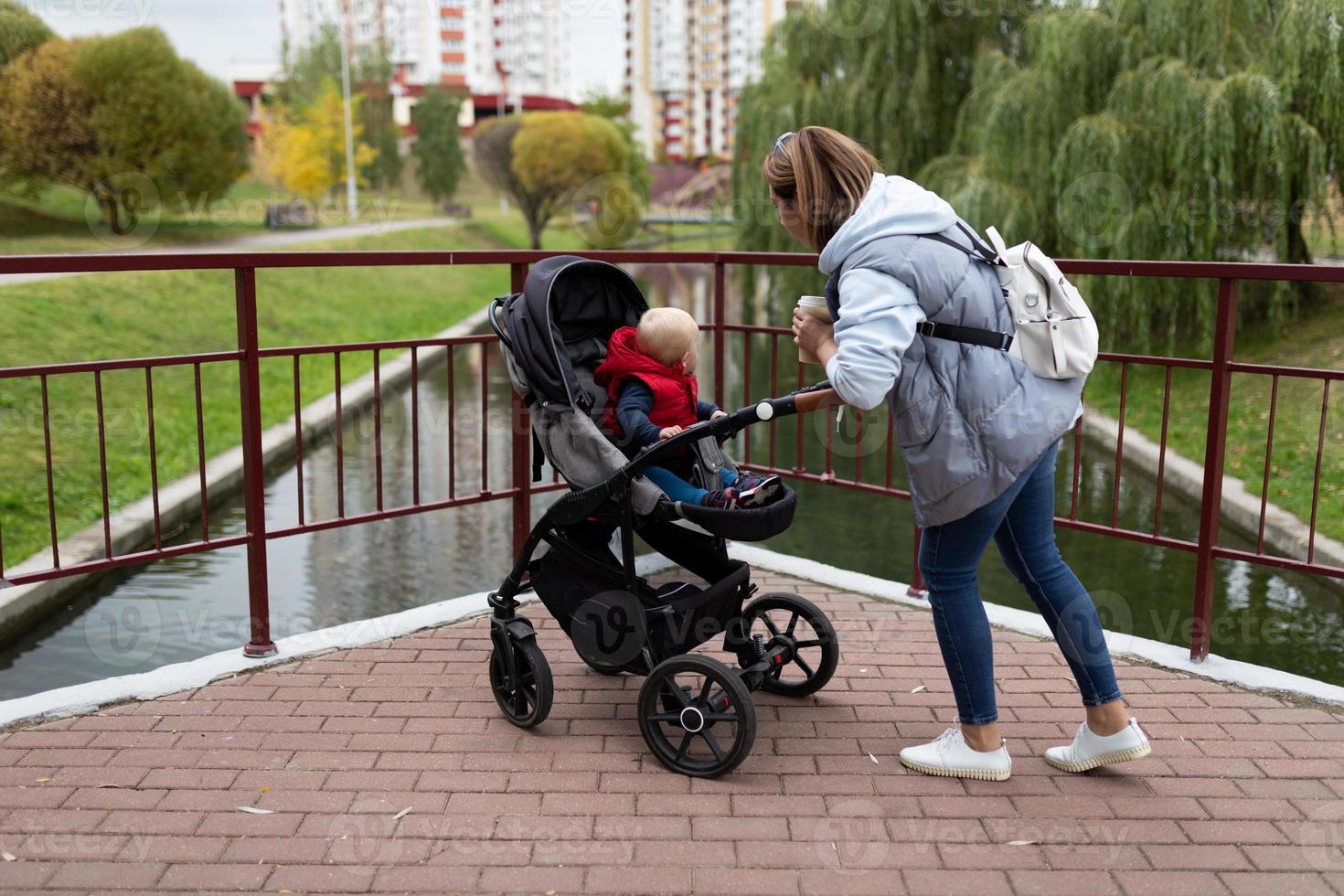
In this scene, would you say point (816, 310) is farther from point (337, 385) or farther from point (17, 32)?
point (17, 32)

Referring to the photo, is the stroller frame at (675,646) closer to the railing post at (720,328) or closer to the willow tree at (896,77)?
the railing post at (720,328)

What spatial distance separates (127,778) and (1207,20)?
12154 millimetres

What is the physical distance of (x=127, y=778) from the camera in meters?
3.30

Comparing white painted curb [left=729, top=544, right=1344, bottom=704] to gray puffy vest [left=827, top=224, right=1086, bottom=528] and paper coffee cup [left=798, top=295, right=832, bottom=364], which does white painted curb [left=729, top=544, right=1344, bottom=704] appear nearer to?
gray puffy vest [left=827, top=224, right=1086, bottom=528]

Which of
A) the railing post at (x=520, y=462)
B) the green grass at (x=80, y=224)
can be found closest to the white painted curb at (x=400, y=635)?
the railing post at (x=520, y=462)

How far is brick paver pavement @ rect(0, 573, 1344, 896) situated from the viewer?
2.81 metres

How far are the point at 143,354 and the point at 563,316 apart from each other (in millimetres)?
12345

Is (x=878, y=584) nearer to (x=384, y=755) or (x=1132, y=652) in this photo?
(x=1132, y=652)

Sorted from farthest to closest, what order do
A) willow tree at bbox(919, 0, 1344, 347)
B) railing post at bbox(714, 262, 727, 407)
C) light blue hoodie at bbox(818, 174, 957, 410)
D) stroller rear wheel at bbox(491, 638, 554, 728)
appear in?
willow tree at bbox(919, 0, 1344, 347) < railing post at bbox(714, 262, 727, 407) < stroller rear wheel at bbox(491, 638, 554, 728) < light blue hoodie at bbox(818, 174, 957, 410)

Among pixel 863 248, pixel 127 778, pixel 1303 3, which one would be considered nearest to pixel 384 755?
pixel 127 778

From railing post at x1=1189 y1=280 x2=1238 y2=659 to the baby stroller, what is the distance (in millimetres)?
1343

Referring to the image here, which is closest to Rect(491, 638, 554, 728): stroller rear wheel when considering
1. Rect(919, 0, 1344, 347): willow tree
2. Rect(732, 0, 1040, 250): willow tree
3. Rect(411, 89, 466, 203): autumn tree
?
Rect(919, 0, 1344, 347): willow tree

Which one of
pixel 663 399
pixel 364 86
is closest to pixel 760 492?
pixel 663 399

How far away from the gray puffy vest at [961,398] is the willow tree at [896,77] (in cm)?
1203
